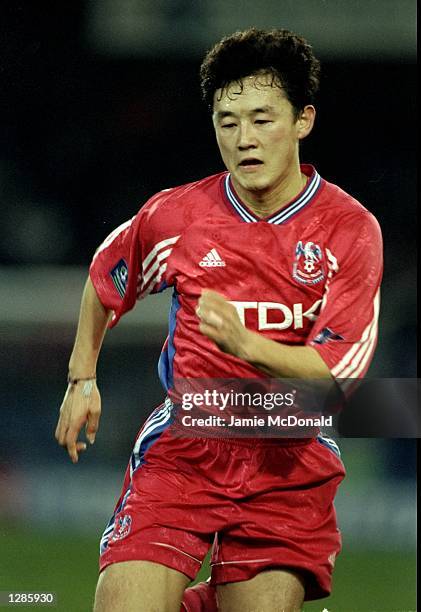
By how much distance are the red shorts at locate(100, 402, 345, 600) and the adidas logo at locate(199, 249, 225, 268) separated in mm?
417

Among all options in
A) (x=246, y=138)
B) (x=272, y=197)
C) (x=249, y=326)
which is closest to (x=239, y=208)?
(x=272, y=197)

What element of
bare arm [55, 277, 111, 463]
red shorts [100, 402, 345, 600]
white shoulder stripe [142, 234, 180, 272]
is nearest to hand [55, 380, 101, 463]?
bare arm [55, 277, 111, 463]

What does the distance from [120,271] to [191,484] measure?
1.94 feet

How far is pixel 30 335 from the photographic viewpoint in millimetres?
3643

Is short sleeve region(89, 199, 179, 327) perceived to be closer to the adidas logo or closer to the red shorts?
the adidas logo

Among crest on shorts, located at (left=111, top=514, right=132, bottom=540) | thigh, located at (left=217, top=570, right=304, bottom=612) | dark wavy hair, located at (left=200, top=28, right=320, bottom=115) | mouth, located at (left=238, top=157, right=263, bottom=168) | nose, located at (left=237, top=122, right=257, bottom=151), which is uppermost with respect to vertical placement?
dark wavy hair, located at (left=200, top=28, right=320, bottom=115)

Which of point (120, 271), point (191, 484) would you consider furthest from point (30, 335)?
point (191, 484)

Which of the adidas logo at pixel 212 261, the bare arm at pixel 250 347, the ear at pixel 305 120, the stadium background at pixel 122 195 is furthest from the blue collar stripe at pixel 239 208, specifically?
the stadium background at pixel 122 195

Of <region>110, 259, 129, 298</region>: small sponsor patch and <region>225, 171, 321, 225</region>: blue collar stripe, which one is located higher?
<region>225, 171, 321, 225</region>: blue collar stripe

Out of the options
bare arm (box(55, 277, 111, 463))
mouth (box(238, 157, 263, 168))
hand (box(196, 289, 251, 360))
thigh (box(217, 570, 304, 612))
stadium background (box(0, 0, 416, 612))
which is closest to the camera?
hand (box(196, 289, 251, 360))

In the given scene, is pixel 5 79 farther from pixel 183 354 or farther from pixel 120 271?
pixel 183 354

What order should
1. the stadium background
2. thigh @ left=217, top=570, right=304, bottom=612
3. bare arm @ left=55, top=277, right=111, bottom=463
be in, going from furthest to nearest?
1. the stadium background
2. bare arm @ left=55, top=277, right=111, bottom=463
3. thigh @ left=217, top=570, right=304, bottom=612

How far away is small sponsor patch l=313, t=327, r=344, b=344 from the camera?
245 cm

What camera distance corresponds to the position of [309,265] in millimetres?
2609
